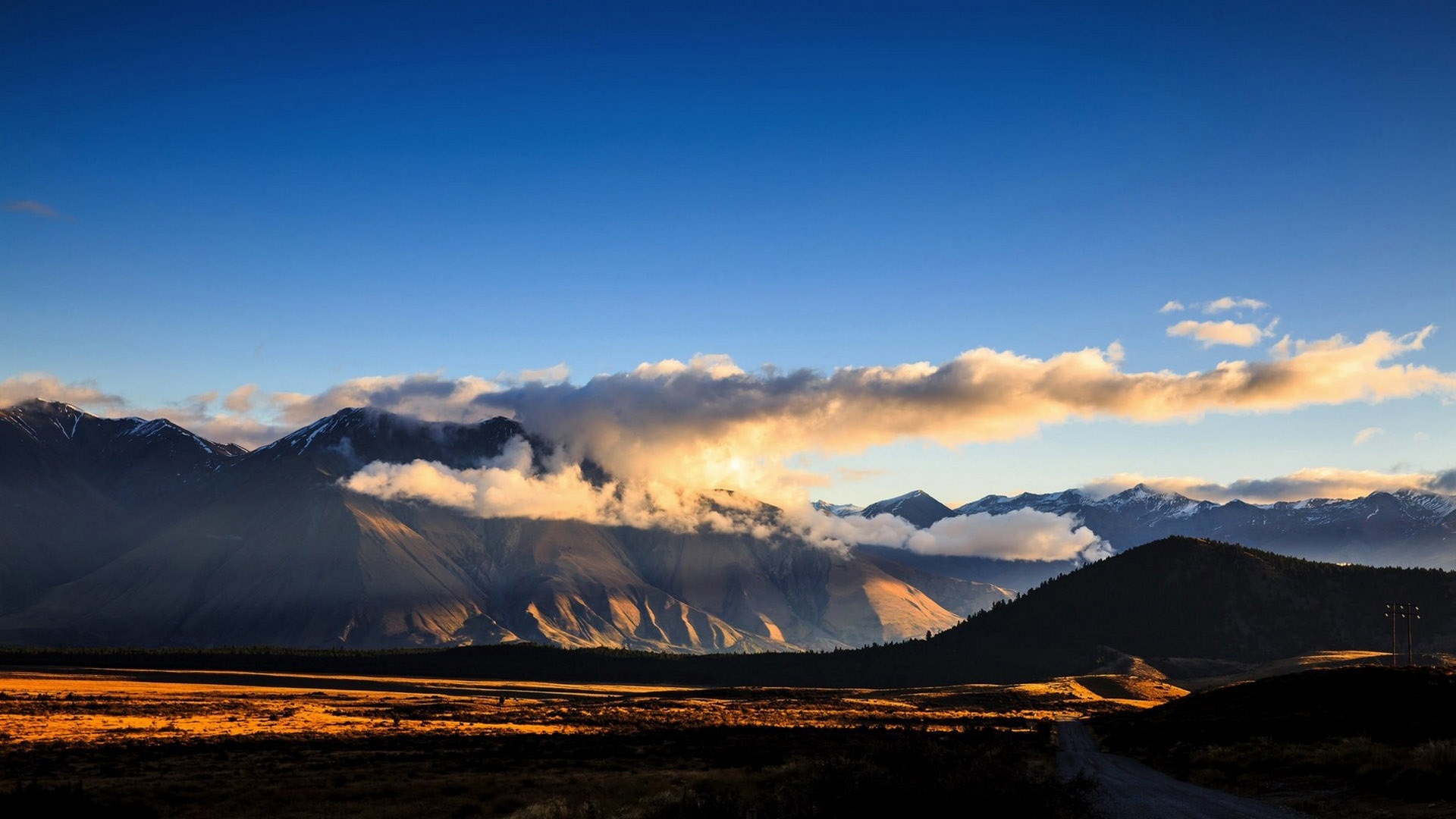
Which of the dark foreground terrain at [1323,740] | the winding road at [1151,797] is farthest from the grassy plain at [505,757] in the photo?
the dark foreground terrain at [1323,740]

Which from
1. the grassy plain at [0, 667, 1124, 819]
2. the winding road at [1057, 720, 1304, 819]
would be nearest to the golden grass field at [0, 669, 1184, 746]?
the grassy plain at [0, 667, 1124, 819]

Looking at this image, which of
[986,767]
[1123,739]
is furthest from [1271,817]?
[1123,739]

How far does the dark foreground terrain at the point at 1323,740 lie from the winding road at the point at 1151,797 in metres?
1.36

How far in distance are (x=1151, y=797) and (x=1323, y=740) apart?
21.2 metres

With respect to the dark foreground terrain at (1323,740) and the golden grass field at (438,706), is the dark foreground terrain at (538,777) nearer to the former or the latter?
the dark foreground terrain at (1323,740)

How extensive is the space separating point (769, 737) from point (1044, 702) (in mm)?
89065

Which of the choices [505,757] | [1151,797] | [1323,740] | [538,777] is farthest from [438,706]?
[1151,797]

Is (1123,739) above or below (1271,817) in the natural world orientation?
below

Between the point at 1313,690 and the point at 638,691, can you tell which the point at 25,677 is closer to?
the point at 638,691

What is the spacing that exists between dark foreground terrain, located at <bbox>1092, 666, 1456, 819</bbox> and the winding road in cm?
136

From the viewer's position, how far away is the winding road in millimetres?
34219

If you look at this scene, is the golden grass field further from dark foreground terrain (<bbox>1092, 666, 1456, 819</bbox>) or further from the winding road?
the winding road

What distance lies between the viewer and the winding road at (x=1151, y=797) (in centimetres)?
3422

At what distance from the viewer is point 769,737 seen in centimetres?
7750
